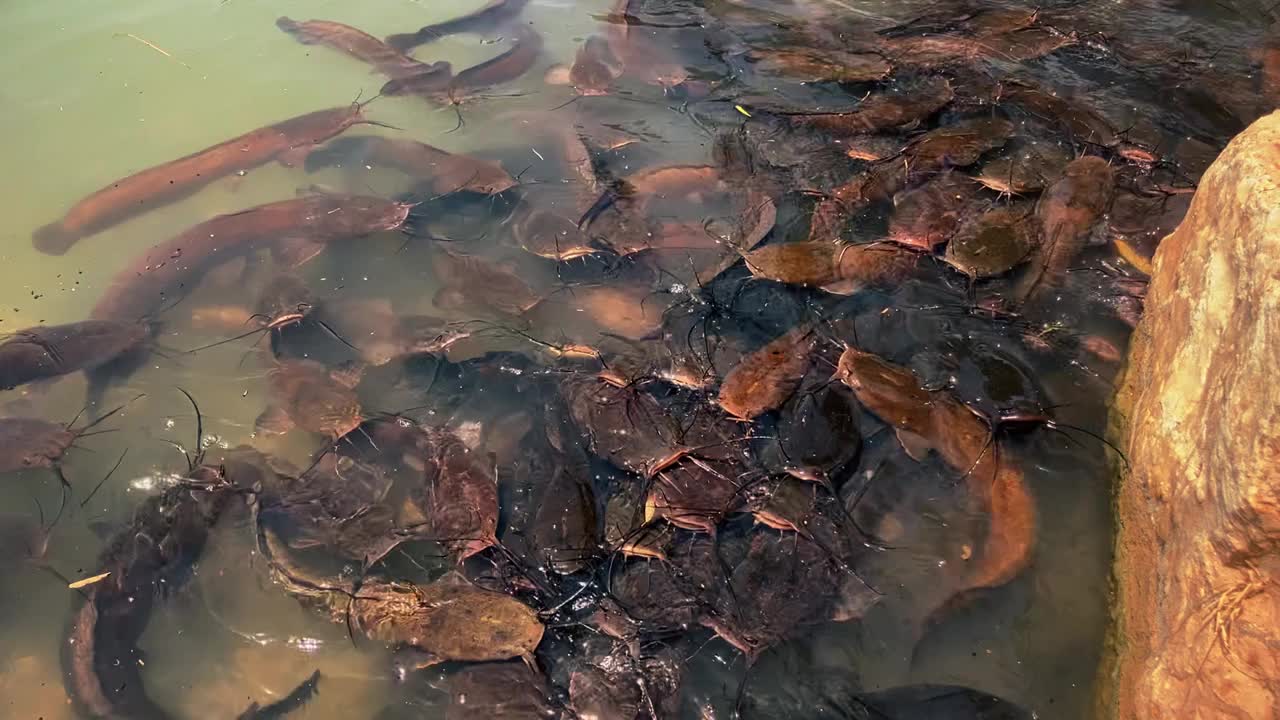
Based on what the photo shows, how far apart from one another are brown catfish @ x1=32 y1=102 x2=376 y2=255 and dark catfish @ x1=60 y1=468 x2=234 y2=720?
2.75 meters

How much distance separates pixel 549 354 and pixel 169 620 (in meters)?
2.19

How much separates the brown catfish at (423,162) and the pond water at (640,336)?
0.12 feet

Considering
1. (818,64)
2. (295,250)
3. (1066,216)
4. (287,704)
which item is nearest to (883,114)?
(818,64)

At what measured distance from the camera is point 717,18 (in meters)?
6.94

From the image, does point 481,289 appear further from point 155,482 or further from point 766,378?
point 155,482

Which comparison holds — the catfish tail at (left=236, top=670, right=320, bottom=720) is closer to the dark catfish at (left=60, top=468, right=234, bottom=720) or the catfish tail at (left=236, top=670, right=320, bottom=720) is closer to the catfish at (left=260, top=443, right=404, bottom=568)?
the dark catfish at (left=60, top=468, right=234, bottom=720)

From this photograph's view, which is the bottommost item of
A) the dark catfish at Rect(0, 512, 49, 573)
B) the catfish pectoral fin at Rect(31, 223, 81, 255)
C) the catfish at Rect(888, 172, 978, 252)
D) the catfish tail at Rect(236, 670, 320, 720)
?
the dark catfish at Rect(0, 512, 49, 573)

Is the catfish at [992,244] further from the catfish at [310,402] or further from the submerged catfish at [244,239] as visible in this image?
the submerged catfish at [244,239]

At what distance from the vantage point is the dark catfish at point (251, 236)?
4.97 meters

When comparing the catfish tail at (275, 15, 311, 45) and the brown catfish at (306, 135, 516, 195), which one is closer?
the brown catfish at (306, 135, 516, 195)

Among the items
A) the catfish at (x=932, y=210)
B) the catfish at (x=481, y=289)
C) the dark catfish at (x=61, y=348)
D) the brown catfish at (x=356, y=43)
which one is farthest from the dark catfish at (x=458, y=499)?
the brown catfish at (x=356, y=43)

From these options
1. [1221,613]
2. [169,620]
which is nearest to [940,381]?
[1221,613]

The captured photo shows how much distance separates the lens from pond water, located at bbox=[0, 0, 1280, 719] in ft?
10.1

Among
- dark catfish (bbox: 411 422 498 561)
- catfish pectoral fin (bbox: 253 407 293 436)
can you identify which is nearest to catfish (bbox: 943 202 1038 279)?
dark catfish (bbox: 411 422 498 561)
